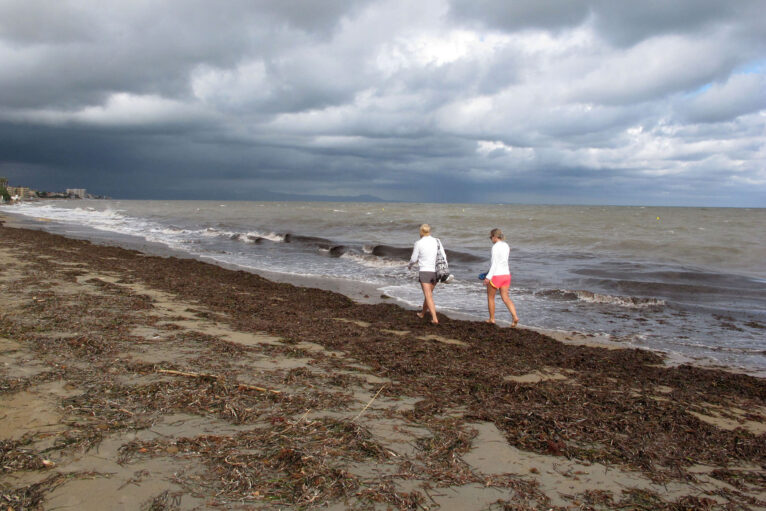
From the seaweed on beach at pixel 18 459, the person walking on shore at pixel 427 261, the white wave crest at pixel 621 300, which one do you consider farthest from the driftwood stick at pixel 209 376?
the white wave crest at pixel 621 300

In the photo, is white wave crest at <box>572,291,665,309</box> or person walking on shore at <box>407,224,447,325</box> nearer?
person walking on shore at <box>407,224,447,325</box>

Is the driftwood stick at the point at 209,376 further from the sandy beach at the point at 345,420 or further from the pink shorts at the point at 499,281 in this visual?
the pink shorts at the point at 499,281

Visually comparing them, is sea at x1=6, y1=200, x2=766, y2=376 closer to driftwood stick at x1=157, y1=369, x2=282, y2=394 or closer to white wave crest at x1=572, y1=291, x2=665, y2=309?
white wave crest at x1=572, y1=291, x2=665, y2=309

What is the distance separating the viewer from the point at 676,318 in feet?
36.7

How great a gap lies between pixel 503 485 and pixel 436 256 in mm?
6314

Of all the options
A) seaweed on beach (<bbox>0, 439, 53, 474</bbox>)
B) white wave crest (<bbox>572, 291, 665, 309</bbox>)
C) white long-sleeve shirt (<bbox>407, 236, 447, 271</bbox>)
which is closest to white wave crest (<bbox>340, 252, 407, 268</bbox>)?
white wave crest (<bbox>572, 291, 665, 309</bbox>)

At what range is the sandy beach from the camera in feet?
10.2

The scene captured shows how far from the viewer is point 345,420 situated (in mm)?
4137

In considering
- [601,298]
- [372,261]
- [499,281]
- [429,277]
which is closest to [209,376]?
[429,277]

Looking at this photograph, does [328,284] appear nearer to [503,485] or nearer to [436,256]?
[436,256]

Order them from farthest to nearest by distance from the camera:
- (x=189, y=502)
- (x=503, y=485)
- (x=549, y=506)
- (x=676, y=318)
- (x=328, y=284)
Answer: (x=328, y=284) → (x=676, y=318) → (x=503, y=485) → (x=549, y=506) → (x=189, y=502)

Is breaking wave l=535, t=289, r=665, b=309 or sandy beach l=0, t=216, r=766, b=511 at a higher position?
sandy beach l=0, t=216, r=766, b=511

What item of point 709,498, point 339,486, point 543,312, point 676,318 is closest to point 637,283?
point 676,318

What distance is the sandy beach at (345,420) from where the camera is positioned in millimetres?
3094
